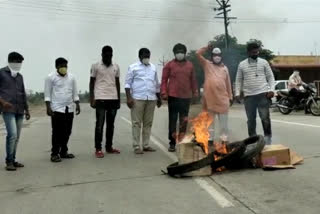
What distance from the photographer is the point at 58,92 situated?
8.65 metres

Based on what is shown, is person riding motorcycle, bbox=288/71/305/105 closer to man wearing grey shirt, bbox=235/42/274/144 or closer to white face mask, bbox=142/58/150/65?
man wearing grey shirt, bbox=235/42/274/144

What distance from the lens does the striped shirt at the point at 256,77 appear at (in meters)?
8.42

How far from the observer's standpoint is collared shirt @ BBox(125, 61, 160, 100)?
902 centimetres

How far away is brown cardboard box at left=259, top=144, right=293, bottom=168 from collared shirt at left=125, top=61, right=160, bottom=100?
273 cm

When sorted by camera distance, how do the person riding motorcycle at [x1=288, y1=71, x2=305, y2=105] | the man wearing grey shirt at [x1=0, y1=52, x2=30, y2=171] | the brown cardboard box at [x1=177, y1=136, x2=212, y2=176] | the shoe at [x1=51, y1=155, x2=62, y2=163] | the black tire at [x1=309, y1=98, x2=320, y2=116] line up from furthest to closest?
the person riding motorcycle at [x1=288, y1=71, x2=305, y2=105] < the black tire at [x1=309, y1=98, x2=320, y2=116] < the shoe at [x1=51, y1=155, x2=62, y2=163] < the man wearing grey shirt at [x1=0, y1=52, x2=30, y2=171] < the brown cardboard box at [x1=177, y1=136, x2=212, y2=176]

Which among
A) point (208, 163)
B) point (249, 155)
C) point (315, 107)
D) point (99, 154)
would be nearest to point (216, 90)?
point (249, 155)

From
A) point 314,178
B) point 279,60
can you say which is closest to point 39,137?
point 314,178

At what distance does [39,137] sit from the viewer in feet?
43.8

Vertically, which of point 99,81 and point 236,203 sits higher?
point 99,81

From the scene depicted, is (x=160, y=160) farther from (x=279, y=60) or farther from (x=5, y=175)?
(x=279, y=60)

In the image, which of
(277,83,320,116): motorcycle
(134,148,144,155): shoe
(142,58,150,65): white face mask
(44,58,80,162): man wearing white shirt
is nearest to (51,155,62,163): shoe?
(44,58,80,162): man wearing white shirt

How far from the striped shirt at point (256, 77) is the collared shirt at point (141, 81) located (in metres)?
1.67

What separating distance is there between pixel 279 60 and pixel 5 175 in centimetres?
5125

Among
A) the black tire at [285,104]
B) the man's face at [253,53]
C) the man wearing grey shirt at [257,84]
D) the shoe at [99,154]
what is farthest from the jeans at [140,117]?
the black tire at [285,104]
